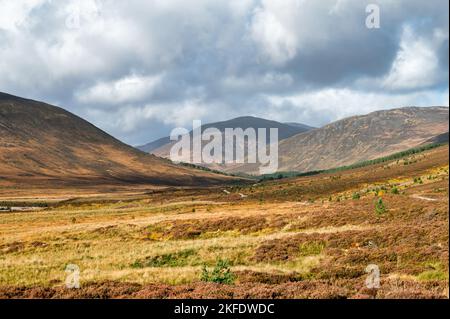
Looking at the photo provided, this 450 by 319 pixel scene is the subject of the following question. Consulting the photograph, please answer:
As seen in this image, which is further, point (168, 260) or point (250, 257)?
point (168, 260)

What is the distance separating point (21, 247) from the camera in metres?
37.4

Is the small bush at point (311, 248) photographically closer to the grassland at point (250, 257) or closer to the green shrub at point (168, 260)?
the grassland at point (250, 257)

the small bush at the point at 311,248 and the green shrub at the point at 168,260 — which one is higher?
the small bush at the point at 311,248

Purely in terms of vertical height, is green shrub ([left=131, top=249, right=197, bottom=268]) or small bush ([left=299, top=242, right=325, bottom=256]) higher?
small bush ([left=299, top=242, right=325, bottom=256])

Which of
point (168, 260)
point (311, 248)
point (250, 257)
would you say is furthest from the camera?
point (168, 260)

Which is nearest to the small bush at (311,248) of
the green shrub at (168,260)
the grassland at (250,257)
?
the grassland at (250,257)

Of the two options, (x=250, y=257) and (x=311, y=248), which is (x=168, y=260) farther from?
(x=311, y=248)

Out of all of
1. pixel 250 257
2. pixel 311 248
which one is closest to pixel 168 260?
pixel 250 257

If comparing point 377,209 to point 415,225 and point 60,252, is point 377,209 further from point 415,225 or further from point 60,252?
point 60,252

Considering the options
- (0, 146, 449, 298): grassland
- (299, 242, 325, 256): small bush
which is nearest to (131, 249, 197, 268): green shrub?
(0, 146, 449, 298): grassland

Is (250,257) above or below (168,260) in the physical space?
above

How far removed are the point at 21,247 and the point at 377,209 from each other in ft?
106

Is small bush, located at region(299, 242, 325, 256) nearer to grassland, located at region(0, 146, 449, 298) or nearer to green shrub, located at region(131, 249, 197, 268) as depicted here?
grassland, located at region(0, 146, 449, 298)
